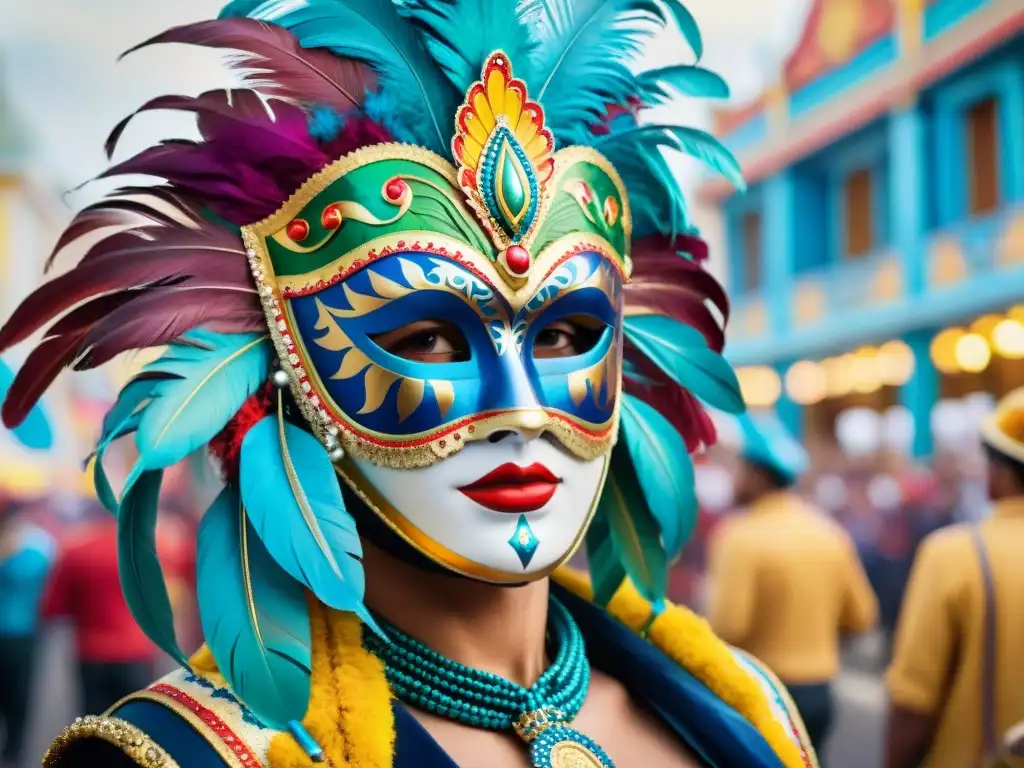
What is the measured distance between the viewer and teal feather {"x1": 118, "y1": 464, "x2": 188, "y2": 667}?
5.77 ft

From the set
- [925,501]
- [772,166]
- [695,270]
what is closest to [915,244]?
[772,166]

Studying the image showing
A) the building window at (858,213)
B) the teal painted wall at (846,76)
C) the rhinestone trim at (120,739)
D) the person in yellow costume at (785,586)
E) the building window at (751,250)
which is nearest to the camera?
the rhinestone trim at (120,739)

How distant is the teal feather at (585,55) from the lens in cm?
197

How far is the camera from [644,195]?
2107mm

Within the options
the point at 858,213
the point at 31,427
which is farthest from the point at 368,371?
the point at 858,213

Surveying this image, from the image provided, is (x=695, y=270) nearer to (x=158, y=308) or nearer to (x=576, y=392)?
(x=576, y=392)

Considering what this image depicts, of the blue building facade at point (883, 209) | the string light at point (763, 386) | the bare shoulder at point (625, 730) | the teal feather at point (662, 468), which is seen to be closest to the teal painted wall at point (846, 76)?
the blue building facade at point (883, 209)

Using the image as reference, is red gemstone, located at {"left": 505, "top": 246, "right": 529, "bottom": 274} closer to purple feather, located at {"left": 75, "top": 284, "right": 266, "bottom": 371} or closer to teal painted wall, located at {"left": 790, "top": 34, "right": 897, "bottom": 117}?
purple feather, located at {"left": 75, "top": 284, "right": 266, "bottom": 371}

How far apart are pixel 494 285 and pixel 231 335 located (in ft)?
1.40

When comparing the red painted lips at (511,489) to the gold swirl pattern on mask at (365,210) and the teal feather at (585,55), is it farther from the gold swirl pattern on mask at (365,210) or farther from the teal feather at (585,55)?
the teal feather at (585,55)

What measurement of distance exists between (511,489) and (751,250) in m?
16.6

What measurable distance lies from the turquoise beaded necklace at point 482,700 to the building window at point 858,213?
13924 millimetres

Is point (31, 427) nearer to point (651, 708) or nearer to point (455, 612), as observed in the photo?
point (455, 612)

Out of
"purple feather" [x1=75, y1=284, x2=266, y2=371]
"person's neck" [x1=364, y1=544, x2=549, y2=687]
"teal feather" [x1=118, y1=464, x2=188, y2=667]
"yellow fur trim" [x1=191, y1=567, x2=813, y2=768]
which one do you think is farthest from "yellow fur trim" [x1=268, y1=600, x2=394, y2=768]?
"purple feather" [x1=75, y1=284, x2=266, y2=371]
